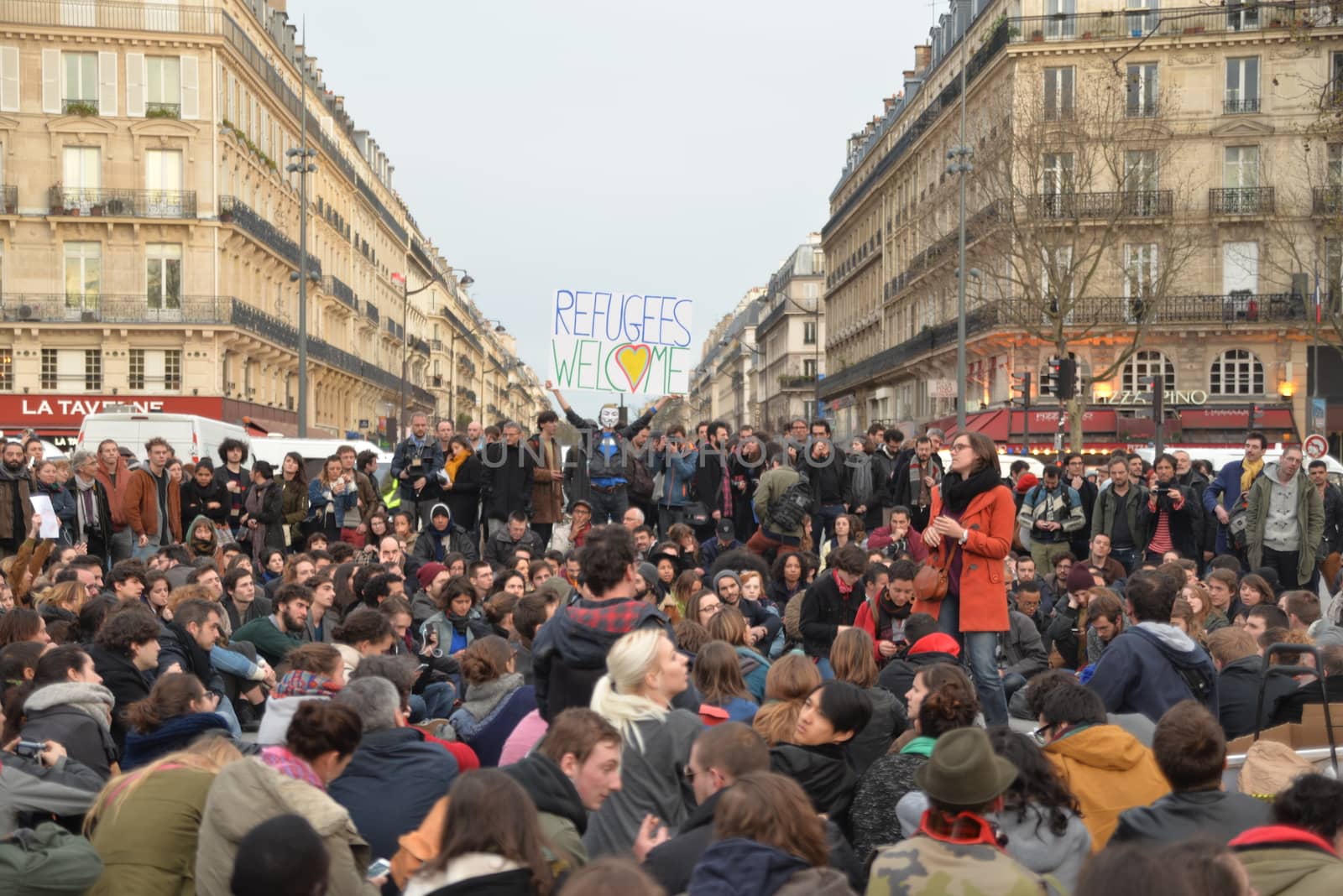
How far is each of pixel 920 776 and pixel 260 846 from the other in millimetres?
1917

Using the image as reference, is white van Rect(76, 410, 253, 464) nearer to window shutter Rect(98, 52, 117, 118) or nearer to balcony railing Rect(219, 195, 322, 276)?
balcony railing Rect(219, 195, 322, 276)

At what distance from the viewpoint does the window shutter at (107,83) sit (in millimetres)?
47375

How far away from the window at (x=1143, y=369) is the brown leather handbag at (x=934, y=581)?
130 ft

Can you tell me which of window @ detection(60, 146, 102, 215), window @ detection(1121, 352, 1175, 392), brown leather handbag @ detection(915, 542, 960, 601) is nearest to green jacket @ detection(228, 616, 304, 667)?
brown leather handbag @ detection(915, 542, 960, 601)

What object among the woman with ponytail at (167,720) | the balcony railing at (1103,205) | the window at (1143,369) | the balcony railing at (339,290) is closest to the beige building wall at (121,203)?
the balcony railing at (339,290)

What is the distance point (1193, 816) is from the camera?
200 inches

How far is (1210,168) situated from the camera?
45.8 metres

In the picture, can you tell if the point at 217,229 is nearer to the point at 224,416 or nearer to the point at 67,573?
the point at 224,416

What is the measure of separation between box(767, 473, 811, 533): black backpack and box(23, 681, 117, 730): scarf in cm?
887

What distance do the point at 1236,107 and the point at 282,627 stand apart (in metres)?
42.6

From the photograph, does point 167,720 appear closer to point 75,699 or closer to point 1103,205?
point 75,699

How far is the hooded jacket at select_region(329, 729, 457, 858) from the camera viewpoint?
18.3 ft

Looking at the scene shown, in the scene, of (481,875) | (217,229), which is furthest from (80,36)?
(481,875)

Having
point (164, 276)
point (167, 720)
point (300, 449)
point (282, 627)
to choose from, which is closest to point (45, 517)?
point (282, 627)
